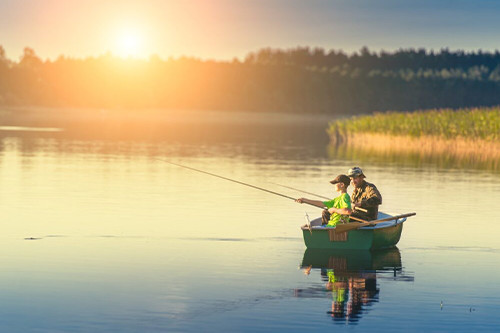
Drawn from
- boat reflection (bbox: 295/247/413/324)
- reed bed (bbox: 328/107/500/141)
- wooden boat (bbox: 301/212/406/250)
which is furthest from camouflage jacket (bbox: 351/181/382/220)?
reed bed (bbox: 328/107/500/141)

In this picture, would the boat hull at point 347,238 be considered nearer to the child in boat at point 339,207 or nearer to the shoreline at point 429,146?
the child in boat at point 339,207

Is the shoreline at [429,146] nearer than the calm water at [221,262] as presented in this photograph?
No

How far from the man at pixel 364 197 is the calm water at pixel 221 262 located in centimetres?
79

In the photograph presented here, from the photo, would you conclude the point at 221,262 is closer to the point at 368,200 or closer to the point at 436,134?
the point at 368,200

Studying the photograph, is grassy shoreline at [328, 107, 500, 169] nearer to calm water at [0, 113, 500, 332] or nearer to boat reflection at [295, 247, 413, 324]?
calm water at [0, 113, 500, 332]

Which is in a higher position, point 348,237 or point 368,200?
point 368,200

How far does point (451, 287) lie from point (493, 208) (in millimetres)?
12552

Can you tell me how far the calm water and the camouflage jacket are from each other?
789mm

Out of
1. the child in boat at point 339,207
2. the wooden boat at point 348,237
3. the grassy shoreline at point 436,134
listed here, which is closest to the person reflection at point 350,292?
the wooden boat at point 348,237

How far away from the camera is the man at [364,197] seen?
1819cm

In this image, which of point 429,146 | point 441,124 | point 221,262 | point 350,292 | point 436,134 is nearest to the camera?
point 350,292

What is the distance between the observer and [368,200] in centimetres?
1820

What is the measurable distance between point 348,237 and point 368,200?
33.1 inches

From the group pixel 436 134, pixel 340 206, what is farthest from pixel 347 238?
pixel 436 134
